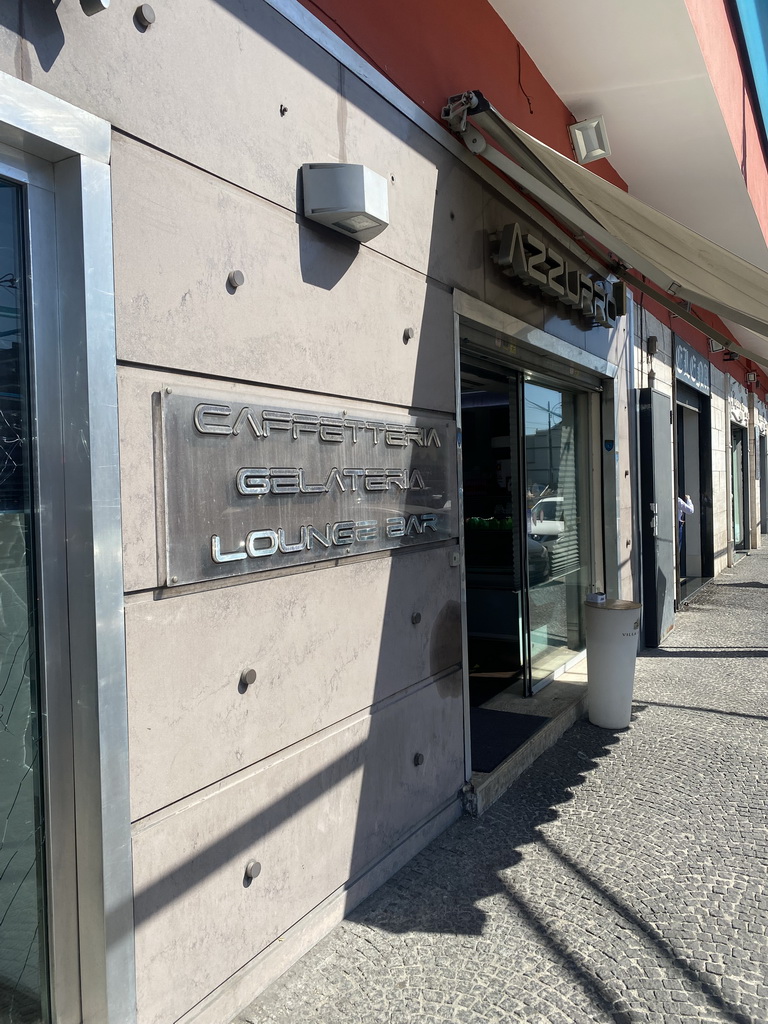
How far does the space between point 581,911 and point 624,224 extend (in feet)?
12.0

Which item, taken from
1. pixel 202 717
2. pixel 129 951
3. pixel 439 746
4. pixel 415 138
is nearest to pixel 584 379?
pixel 415 138

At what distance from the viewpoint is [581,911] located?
10.4 feet

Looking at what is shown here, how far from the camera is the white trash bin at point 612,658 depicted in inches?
213

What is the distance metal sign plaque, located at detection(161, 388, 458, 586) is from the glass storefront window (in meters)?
2.50

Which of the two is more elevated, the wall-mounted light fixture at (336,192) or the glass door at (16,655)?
the wall-mounted light fixture at (336,192)

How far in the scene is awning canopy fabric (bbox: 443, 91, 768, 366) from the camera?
A: 423 cm

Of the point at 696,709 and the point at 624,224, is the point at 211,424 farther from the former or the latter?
the point at 696,709

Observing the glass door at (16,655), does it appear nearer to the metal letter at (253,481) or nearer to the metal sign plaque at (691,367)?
the metal letter at (253,481)

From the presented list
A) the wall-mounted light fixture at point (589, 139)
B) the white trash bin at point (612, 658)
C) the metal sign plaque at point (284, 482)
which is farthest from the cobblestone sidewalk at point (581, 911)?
the wall-mounted light fixture at point (589, 139)

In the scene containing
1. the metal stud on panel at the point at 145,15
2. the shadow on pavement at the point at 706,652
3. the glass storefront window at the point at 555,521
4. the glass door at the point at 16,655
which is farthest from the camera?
the shadow on pavement at the point at 706,652

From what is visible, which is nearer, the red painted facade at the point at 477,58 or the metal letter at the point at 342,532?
the metal letter at the point at 342,532

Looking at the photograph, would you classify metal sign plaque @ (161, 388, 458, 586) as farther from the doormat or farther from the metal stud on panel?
the doormat

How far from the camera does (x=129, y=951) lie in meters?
2.20

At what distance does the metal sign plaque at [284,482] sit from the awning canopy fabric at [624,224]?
1.57 metres
